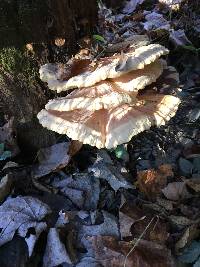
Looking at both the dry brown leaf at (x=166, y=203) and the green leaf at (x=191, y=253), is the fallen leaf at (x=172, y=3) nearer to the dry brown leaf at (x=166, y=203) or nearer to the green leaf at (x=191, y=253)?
the dry brown leaf at (x=166, y=203)

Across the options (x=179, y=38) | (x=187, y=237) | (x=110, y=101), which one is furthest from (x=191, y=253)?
(x=179, y=38)

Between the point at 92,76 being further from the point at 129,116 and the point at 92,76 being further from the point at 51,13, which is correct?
the point at 51,13

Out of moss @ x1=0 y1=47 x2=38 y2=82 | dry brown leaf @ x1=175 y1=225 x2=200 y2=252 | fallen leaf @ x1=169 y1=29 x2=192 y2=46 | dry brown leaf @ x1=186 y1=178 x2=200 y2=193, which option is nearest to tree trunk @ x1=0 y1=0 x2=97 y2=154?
moss @ x1=0 y1=47 x2=38 y2=82

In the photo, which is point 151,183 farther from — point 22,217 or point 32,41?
point 32,41

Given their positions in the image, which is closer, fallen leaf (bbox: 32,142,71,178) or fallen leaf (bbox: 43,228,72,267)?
fallen leaf (bbox: 43,228,72,267)

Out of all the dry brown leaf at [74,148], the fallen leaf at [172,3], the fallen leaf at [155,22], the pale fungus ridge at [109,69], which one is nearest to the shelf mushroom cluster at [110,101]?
the pale fungus ridge at [109,69]

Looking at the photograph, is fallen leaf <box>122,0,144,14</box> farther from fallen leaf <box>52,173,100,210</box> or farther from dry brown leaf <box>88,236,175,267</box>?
dry brown leaf <box>88,236,175,267</box>
